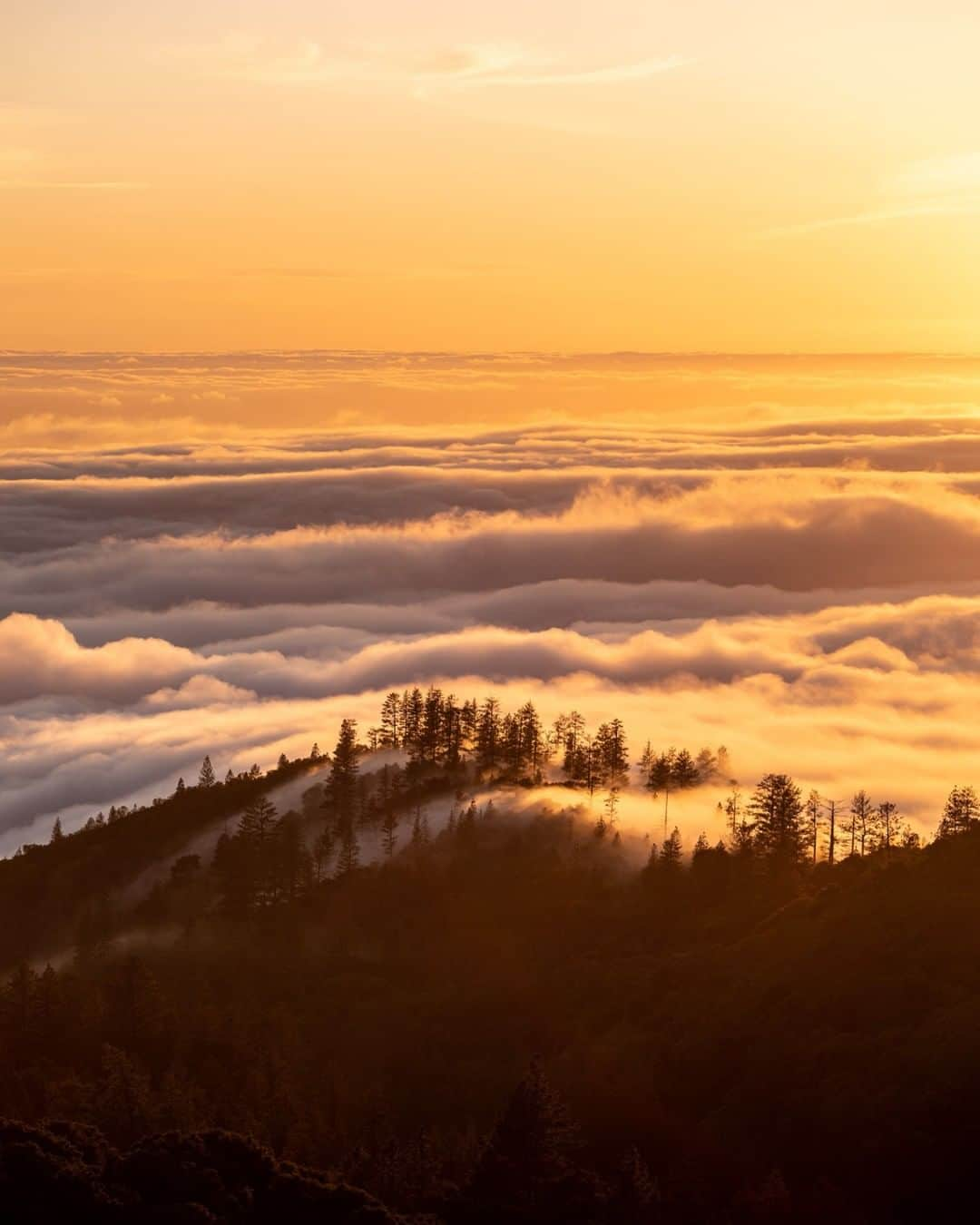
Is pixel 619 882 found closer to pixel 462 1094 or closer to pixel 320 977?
pixel 320 977

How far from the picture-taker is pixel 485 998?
11519 cm

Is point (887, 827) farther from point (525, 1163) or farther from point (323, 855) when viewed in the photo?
point (525, 1163)

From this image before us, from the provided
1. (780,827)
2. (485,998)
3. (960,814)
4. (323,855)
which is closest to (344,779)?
(323,855)

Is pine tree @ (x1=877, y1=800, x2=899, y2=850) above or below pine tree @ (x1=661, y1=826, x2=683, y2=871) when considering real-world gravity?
above

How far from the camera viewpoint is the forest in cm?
7025

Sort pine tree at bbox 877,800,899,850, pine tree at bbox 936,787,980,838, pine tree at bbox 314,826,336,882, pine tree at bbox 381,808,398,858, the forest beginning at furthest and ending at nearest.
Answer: pine tree at bbox 381,808,398,858 → pine tree at bbox 314,826,336,882 → pine tree at bbox 877,800,899,850 → pine tree at bbox 936,787,980,838 → the forest

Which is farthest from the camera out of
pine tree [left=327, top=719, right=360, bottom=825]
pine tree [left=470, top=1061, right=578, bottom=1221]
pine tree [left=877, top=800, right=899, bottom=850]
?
pine tree [left=327, top=719, right=360, bottom=825]

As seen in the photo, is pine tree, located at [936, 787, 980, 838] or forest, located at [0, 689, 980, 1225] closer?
forest, located at [0, 689, 980, 1225]

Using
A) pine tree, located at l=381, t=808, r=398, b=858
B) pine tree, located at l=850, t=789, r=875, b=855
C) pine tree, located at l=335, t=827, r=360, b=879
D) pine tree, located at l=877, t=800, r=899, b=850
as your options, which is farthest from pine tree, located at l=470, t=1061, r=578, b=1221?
pine tree, located at l=381, t=808, r=398, b=858

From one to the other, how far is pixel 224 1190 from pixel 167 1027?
42.4 meters

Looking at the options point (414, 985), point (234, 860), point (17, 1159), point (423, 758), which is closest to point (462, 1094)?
point (414, 985)

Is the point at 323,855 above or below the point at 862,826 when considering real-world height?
below

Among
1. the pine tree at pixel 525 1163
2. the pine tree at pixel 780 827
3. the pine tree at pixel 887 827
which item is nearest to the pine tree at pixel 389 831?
the pine tree at pixel 780 827

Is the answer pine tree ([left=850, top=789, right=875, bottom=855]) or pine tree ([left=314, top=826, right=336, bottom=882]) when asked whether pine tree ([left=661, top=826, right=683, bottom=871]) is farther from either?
pine tree ([left=314, top=826, right=336, bottom=882])
